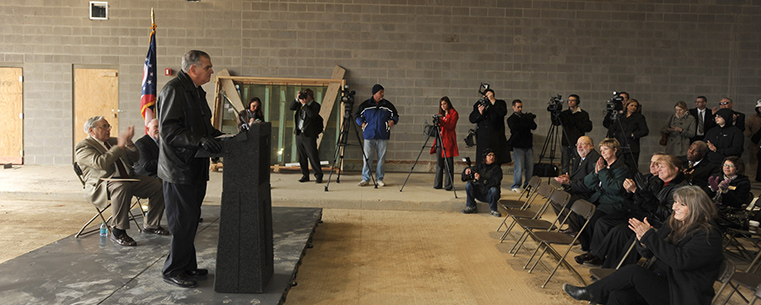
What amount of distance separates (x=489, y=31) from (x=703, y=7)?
3.72 metres

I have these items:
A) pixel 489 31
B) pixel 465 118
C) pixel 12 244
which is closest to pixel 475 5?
pixel 489 31

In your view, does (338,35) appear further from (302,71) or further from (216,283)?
(216,283)

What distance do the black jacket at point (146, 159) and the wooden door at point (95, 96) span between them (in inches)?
209

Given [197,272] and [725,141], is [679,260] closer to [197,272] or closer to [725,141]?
[197,272]

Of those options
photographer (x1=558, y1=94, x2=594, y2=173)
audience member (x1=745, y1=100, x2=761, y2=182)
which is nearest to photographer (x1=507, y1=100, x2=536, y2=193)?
photographer (x1=558, y1=94, x2=594, y2=173)

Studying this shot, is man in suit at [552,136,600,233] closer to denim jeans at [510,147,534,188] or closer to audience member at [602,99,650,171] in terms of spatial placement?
denim jeans at [510,147,534,188]

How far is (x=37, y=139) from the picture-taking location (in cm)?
1014

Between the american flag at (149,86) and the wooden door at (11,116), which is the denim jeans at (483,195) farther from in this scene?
the wooden door at (11,116)

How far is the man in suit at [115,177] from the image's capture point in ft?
15.9

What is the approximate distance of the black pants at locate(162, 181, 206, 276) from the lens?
137 inches

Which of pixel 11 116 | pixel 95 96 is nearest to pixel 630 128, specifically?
pixel 95 96

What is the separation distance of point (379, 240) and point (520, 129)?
3.54m

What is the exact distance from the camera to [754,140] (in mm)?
9688

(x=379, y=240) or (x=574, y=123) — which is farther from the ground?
(x=574, y=123)
